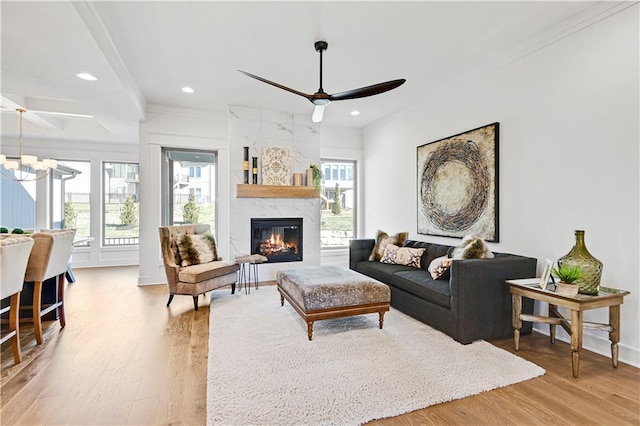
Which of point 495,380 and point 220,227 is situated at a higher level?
point 220,227

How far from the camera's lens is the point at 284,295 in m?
3.66

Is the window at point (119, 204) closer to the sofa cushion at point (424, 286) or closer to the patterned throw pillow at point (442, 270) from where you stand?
the sofa cushion at point (424, 286)

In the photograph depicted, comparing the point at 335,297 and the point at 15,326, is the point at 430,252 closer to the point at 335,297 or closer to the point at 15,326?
the point at 335,297

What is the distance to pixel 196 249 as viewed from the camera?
4246 millimetres

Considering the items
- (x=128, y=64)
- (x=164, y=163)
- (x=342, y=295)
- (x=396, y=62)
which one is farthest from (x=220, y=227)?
(x=396, y=62)

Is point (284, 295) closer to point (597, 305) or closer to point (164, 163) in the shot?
point (597, 305)

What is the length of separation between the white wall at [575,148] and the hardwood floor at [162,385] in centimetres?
63

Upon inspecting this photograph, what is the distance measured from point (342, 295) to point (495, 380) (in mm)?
1325

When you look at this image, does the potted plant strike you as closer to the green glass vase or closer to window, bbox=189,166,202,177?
the green glass vase

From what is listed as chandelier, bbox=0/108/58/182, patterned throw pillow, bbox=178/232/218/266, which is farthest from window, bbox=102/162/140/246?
patterned throw pillow, bbox=178/232/218/266

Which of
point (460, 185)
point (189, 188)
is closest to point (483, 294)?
point (460, 185)

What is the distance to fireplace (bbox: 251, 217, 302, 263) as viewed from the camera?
17.7ft

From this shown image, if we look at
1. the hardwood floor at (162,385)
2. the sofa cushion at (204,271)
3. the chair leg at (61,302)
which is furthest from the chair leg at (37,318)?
the sofa cushion at (204,271)

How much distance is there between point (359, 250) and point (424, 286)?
1.64m
